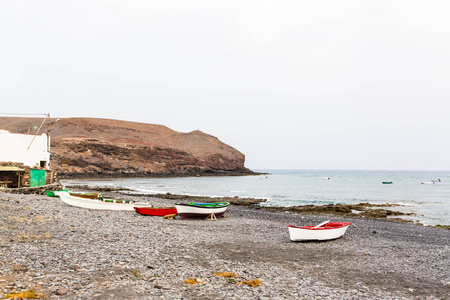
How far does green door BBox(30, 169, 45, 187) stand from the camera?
32094 millimetres

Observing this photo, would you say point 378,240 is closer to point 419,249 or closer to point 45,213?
point 419,249

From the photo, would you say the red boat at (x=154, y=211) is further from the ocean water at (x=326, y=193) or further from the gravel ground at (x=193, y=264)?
the ocean water at (x=326, y=193)

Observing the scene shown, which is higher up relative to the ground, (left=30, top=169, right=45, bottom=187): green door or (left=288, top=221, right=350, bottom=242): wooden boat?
(left=30, top=169, right=45, bottom=187): green door

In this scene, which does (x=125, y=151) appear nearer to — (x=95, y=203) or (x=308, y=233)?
(x=95, y=203)

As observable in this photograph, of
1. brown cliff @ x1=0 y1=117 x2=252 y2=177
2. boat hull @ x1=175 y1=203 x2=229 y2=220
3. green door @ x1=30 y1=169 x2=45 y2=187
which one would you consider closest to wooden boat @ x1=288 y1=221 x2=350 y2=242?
boat hull @ x1=175 y1=203 x2=229 y2=220

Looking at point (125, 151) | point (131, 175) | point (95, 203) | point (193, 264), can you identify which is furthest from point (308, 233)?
point (125, 151)

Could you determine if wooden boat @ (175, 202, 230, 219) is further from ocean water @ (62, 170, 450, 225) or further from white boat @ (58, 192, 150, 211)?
ocean water @ (62, 170, 450, 225)

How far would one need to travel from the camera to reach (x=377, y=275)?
11227mm

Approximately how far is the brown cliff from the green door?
2738 inches

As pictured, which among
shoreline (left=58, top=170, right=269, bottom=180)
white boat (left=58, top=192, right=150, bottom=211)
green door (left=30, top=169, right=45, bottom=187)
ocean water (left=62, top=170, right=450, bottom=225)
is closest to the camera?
white boat (left=58, top=192, right=150, bottom=211)

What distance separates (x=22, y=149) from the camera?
37188 mm

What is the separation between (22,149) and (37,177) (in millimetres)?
6428

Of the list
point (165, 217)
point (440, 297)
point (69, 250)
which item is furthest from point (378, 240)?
point (69, 250)

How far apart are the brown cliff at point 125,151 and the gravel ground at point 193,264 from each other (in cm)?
9434
